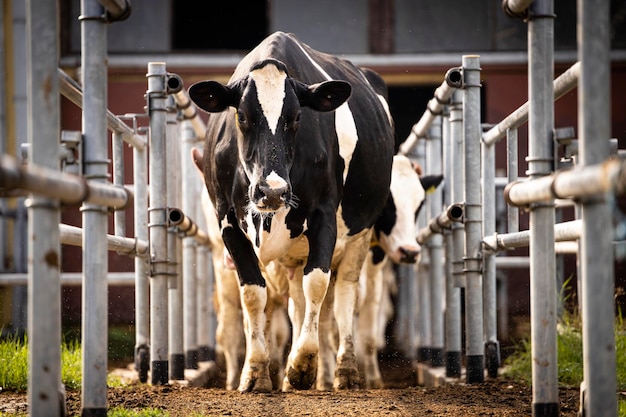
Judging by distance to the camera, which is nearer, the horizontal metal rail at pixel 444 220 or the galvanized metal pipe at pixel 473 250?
the galvanized metal pipe at pixel 473 250

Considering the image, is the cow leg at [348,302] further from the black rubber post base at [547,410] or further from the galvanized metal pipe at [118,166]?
the black rubber post base at [547,410]

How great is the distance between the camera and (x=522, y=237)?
4879 mm

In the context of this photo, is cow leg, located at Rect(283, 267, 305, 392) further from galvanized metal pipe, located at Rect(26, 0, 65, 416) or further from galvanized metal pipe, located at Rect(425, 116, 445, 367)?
galvanized metal pipe, located at Rect(26, 0, 65, 416)

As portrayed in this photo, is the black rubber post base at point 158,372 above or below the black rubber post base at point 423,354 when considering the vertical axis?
above

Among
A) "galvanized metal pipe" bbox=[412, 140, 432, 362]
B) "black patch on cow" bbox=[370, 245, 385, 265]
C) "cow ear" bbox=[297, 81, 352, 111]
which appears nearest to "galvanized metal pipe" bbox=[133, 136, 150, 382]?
"cow ear" bbox=[297, 81, 352, 111]

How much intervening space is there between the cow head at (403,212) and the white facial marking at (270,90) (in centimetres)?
288

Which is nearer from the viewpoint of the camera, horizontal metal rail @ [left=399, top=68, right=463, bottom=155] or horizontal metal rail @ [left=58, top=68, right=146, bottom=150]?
horizontal metal rail @ [left=58, top=68, right=146, bottom=150]

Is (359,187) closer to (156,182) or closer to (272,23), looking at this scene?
(156,182)

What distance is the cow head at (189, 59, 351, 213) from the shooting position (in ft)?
15.8

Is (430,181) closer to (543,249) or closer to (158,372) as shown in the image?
(158,372)

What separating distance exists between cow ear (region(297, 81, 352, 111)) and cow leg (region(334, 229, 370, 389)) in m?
1.35

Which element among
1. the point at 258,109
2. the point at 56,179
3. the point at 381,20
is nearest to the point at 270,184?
the point at 258,109

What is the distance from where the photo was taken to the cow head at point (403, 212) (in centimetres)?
804

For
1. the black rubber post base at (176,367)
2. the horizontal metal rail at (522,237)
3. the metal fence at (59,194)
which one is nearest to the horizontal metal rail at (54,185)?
the metal fence at (59,194)
